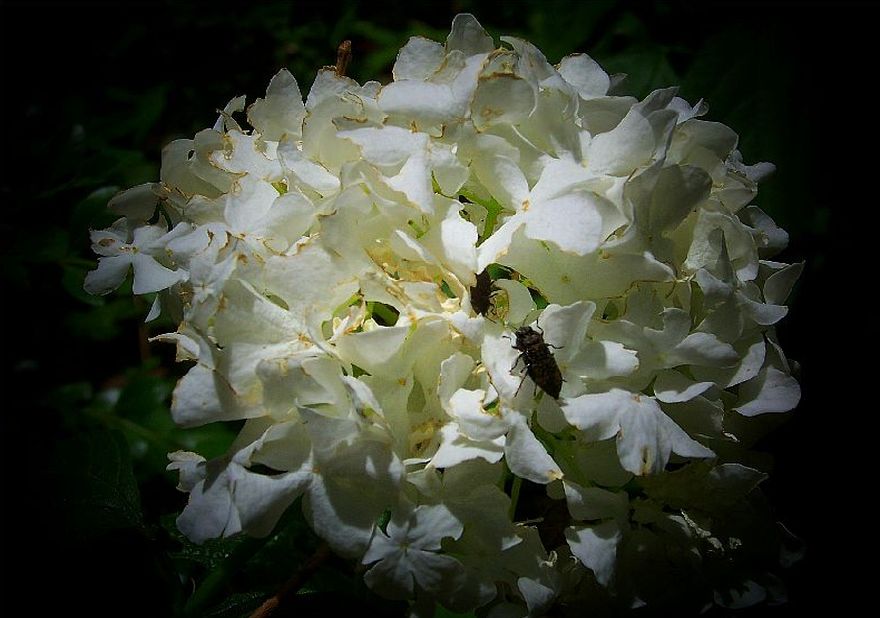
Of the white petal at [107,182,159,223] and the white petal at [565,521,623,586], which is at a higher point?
the white petal at [107,182,159,223]

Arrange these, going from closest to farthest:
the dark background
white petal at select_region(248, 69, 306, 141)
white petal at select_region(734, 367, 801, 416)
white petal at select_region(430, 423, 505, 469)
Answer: white petal at select_region(430, 423, 505, 469) < white petal at select_region(734, 367, 801, 416) < white petal at select_region(248, 69, 306, 141) < the dark background

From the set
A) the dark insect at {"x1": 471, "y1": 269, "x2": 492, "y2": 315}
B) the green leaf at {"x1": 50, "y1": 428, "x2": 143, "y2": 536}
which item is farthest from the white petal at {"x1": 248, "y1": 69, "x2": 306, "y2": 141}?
the green leaf at {"x1": 50, "y1": 428, "x2": 143, "y2": 536}

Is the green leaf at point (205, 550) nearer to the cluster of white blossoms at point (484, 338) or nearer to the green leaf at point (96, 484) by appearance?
the green leaf at point (96, 484)

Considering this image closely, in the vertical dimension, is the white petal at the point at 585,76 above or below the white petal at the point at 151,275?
above

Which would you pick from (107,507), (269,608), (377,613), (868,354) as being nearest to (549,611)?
(377,613)

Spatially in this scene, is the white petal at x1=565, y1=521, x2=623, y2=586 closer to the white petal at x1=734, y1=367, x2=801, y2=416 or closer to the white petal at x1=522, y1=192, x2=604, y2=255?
the white petal at x1=734, y1=367, x2=801, y2=416

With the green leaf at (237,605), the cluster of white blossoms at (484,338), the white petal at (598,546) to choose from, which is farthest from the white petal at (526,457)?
the green leaf at (237,605)

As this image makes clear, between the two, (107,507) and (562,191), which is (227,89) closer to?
(107,507)
